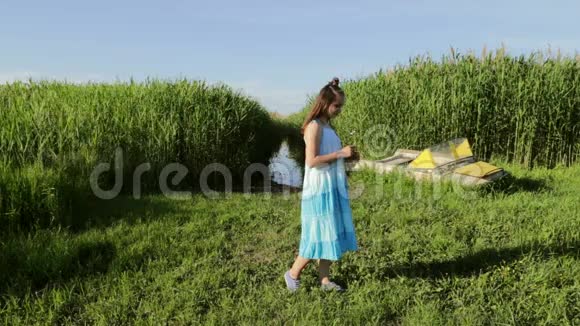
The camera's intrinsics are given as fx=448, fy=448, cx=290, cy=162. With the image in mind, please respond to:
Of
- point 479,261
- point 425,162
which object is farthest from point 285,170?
point 479,261

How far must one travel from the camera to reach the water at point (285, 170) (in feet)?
37.0

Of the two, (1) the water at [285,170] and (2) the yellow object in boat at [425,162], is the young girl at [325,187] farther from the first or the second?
(1) the water at [285,170]

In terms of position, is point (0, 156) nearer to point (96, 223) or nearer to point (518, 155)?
point (96, 223)

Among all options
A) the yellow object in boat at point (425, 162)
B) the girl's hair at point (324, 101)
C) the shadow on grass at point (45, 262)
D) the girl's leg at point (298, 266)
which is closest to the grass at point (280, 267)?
the shadow on grass at point (45, 262)

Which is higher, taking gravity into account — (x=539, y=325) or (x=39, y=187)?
(x=39, y=187)

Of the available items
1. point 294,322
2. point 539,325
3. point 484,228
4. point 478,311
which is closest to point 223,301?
point 294,322

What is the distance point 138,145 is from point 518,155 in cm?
838

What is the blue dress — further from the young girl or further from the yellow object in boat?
the yellow object in boat

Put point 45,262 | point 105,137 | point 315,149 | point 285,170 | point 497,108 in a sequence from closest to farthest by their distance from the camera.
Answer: point 315,149
point 45,262
point 105,137
point 497,108
point 285,170

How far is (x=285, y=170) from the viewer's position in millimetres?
13273

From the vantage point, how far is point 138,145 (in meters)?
8.37

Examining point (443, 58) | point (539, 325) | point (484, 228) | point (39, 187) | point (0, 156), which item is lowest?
point (539, 325)

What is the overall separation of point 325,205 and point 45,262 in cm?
294

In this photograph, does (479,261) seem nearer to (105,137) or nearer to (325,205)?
(325,205)
